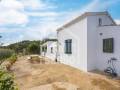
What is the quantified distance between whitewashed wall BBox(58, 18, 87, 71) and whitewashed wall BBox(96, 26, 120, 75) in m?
1.09

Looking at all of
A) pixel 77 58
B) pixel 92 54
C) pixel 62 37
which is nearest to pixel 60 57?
pixel 62 37

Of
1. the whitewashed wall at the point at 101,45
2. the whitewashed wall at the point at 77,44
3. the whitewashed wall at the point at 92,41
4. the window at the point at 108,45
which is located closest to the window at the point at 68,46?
the whitewashed wall at the point at 77,44

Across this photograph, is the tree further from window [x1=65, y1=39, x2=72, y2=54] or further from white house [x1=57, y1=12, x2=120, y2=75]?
white house [x1=57, y1=12, x2=120, y2=75]

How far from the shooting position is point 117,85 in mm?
13195

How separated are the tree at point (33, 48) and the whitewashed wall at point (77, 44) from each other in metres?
29.5

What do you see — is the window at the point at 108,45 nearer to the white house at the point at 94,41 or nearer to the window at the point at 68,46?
the white house at the point at 94,41

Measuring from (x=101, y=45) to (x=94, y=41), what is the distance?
677 mm

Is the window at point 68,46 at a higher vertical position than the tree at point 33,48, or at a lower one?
higher

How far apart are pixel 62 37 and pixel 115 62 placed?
10281mm

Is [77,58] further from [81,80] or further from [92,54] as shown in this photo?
[81,80]

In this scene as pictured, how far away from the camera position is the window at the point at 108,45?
53.7ft

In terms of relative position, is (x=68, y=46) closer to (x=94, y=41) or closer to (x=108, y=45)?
(x=94, y=41)

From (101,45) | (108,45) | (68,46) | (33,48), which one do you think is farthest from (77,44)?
(33,48)

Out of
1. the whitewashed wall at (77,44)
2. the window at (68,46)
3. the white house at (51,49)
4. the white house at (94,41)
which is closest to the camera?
the white house at (94,41)
